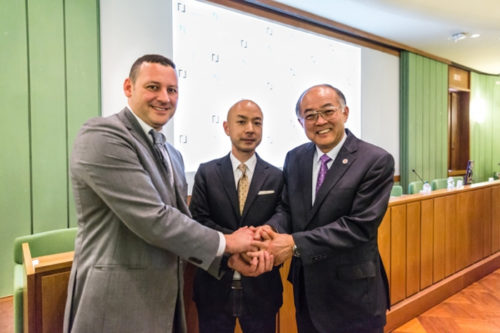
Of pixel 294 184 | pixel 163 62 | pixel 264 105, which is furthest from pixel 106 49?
pixel 294 184

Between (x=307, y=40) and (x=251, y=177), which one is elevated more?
(x=307, y=40)

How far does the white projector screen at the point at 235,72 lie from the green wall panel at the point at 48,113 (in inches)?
43.9

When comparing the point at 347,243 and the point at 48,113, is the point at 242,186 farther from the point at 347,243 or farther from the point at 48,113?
the point at 48,113

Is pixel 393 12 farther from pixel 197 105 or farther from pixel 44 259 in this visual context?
pixel 44 259

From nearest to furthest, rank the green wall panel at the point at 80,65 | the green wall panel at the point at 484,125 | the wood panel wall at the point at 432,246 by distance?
the wood panel wall at the point at 432,246, the green wall panel at the point at 80,65, the green wall panel at the point at 484,125

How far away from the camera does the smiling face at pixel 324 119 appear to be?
63.2 inches

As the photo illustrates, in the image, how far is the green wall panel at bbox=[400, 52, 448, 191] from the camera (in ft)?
21.8

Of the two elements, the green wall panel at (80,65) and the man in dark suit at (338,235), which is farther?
the green wall panel at (80,65)

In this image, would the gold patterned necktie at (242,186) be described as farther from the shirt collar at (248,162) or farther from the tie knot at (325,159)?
the tie knot at (325,159)

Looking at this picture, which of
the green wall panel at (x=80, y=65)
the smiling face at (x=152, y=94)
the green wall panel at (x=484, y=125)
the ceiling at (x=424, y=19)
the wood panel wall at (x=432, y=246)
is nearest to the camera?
the smiling face at (x=152, y=94)

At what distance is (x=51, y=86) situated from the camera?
311 cm

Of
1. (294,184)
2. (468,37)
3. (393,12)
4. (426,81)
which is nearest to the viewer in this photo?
(294,184)

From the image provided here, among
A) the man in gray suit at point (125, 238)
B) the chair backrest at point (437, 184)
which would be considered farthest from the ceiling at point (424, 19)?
the man in gray suit at point (125, 238)

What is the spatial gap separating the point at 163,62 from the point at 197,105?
2.53 metres
